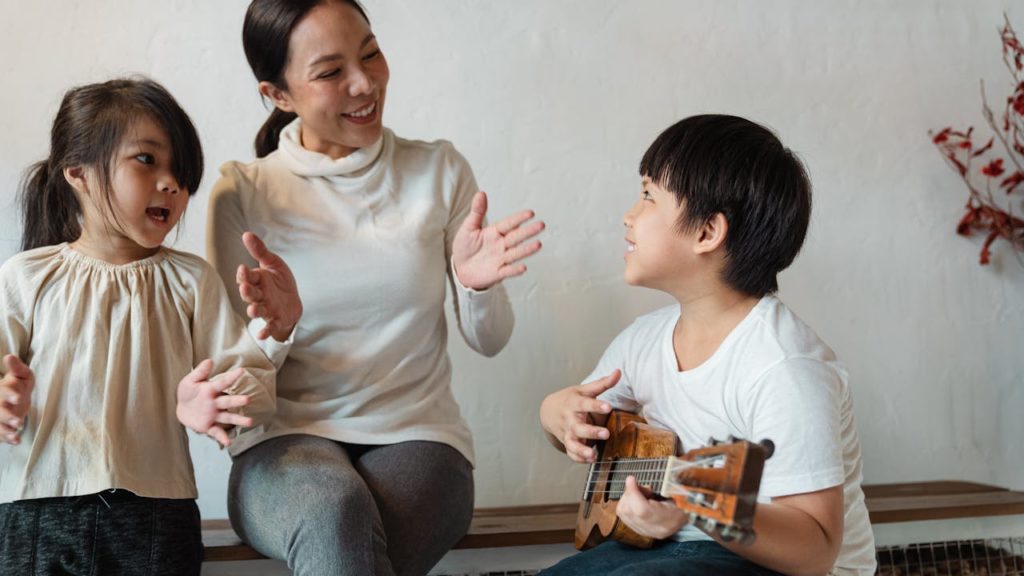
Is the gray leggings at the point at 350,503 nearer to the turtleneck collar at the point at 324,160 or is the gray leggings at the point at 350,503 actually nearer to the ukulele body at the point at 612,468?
the ukulele body at the point at 612,468

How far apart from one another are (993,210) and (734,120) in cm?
129

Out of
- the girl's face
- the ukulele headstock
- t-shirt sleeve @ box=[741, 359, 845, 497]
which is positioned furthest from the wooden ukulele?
the girl's face

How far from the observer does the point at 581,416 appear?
158 centimetres

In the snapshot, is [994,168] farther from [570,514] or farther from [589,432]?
[589,432]

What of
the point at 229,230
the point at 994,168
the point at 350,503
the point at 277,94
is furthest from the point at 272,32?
the point at 994,168

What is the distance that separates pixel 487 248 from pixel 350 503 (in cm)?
47

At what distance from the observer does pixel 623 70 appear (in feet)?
7.73

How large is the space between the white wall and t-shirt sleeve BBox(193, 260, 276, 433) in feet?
1.76

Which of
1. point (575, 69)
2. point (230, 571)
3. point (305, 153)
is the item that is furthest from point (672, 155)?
point (230, 571)

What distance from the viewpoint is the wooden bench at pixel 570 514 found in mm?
1831

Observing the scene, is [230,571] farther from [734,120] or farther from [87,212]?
[734,120]

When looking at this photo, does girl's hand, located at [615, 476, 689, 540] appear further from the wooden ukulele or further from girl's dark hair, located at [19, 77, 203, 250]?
girl's dark hair, located at [19, 77, 203, 250]

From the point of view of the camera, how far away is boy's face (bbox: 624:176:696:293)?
1527 millimetres

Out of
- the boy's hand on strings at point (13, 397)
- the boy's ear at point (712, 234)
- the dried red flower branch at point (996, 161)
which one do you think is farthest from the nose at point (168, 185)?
the dried red flower branch at point (996, 161)
